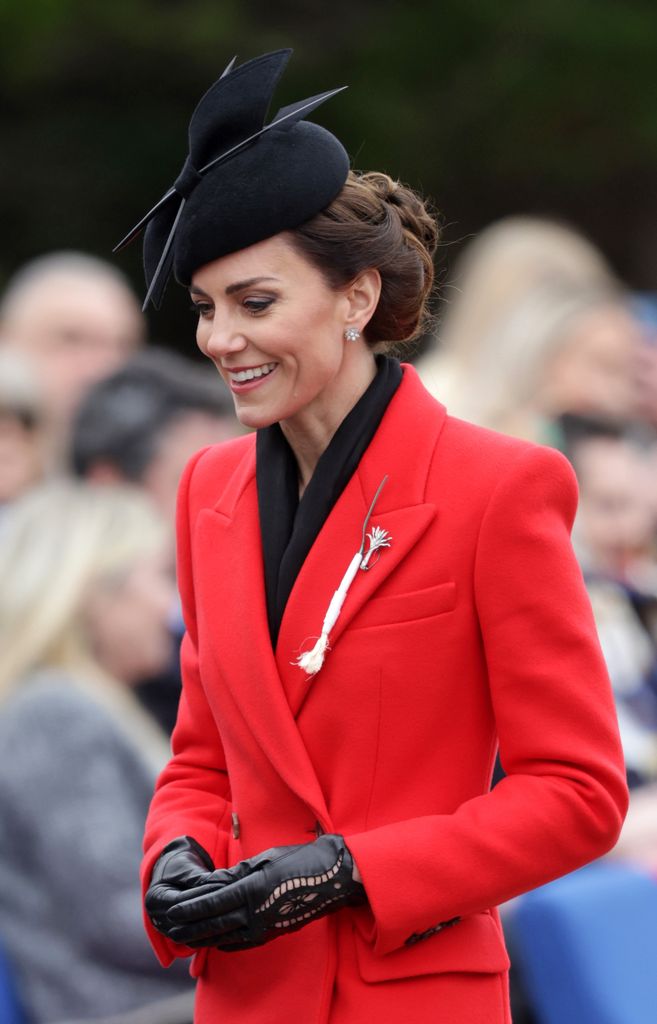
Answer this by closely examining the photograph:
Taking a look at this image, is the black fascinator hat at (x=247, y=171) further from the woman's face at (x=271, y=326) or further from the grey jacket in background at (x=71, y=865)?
the grey jacket in background at (x=71, y=865)

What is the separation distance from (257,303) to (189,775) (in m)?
0.70

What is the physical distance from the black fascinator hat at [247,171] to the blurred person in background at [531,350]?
260 centimetres

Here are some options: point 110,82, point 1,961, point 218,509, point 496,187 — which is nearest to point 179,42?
point 110,82

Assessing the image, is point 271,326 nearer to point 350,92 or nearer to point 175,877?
point 175,877

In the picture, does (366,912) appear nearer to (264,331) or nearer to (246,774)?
(246,774)

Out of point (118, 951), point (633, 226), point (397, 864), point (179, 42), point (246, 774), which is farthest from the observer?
point (633, 226)

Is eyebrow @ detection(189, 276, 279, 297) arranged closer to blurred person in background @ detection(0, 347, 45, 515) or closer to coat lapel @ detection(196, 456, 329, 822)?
coat lapel @ detection(196, 456, 329, 822)

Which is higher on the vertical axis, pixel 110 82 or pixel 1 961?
pixel 1 961

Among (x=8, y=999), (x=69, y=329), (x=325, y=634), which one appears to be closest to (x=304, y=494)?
(x=325, y=634)

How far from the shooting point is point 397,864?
6.94 ft

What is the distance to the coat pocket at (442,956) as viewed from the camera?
2174 millimetres

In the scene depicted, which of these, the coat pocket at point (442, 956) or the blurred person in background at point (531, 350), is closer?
the coat pocket at point (442, 956)

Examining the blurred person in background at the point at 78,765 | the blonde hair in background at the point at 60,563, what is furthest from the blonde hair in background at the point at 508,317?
the blurred person in background at the point at 78,765

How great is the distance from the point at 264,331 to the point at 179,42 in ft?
29.3
